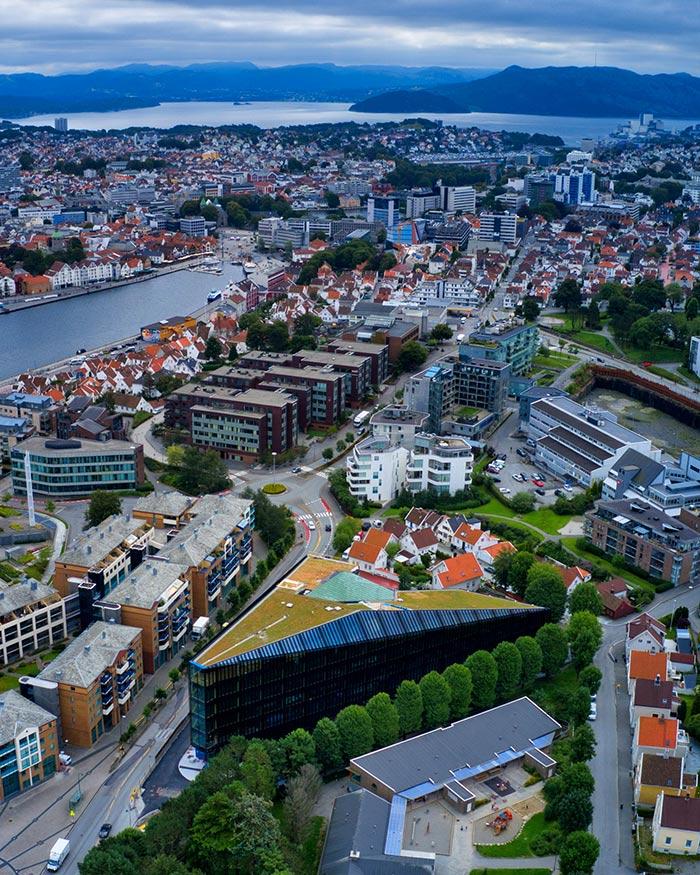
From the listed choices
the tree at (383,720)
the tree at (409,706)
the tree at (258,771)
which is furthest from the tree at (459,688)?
the tree at (258,771)

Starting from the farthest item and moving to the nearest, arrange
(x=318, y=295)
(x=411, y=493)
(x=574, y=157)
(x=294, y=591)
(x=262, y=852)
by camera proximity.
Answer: (x=574, y=157), (x=318, y=295), (x=411, y=493), (x=294, y=591), (x=262, y=852)

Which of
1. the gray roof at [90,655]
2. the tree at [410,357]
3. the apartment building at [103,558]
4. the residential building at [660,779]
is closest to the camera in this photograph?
the residential building at [660,779]

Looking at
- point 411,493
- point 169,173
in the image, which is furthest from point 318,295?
point 169,173

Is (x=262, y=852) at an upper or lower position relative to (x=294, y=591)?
lower

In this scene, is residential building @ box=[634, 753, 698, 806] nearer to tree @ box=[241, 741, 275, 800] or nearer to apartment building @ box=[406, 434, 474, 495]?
tree @ box=[241, 741, 275, 800]

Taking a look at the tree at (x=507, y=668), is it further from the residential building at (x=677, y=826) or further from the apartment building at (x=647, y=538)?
the apartment building at (x=647, y=538)

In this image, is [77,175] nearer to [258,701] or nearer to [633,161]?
[633,161]
